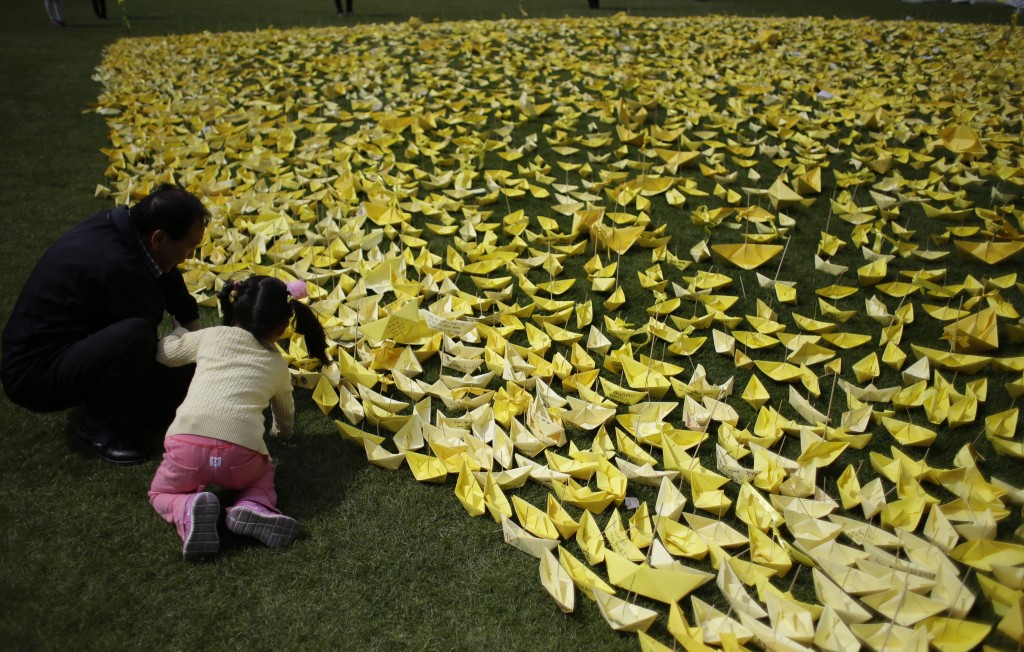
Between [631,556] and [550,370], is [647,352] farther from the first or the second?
[631,556]

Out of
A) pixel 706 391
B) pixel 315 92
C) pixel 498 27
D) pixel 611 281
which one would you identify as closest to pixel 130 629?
pixel 706 391

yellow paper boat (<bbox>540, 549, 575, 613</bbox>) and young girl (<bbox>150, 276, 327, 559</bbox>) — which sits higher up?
young girl (<bbox>150, 276, 327, 559</bbox>)

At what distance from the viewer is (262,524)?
1.80 meters

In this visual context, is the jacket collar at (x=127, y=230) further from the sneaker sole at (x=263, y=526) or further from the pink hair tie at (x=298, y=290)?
the sneaker sole at (x=263, y=526)

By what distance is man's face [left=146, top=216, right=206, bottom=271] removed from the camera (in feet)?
6.89

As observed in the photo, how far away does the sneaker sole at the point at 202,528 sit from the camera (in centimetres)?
175

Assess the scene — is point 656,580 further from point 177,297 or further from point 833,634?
point 177,297

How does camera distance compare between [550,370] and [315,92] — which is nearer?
[550,370]

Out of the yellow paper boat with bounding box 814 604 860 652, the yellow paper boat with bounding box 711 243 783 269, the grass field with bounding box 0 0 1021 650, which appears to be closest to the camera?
the yellow paper boat with bounding box 814 604 860 652

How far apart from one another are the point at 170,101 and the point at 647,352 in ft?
16.8

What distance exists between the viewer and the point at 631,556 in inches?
69.7

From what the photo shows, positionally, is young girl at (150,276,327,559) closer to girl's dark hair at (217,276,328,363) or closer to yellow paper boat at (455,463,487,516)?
girl's dark hair at (217,276,328,363)

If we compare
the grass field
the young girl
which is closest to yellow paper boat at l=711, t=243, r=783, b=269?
the grass field

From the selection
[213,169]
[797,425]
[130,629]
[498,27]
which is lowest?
[130,629]
